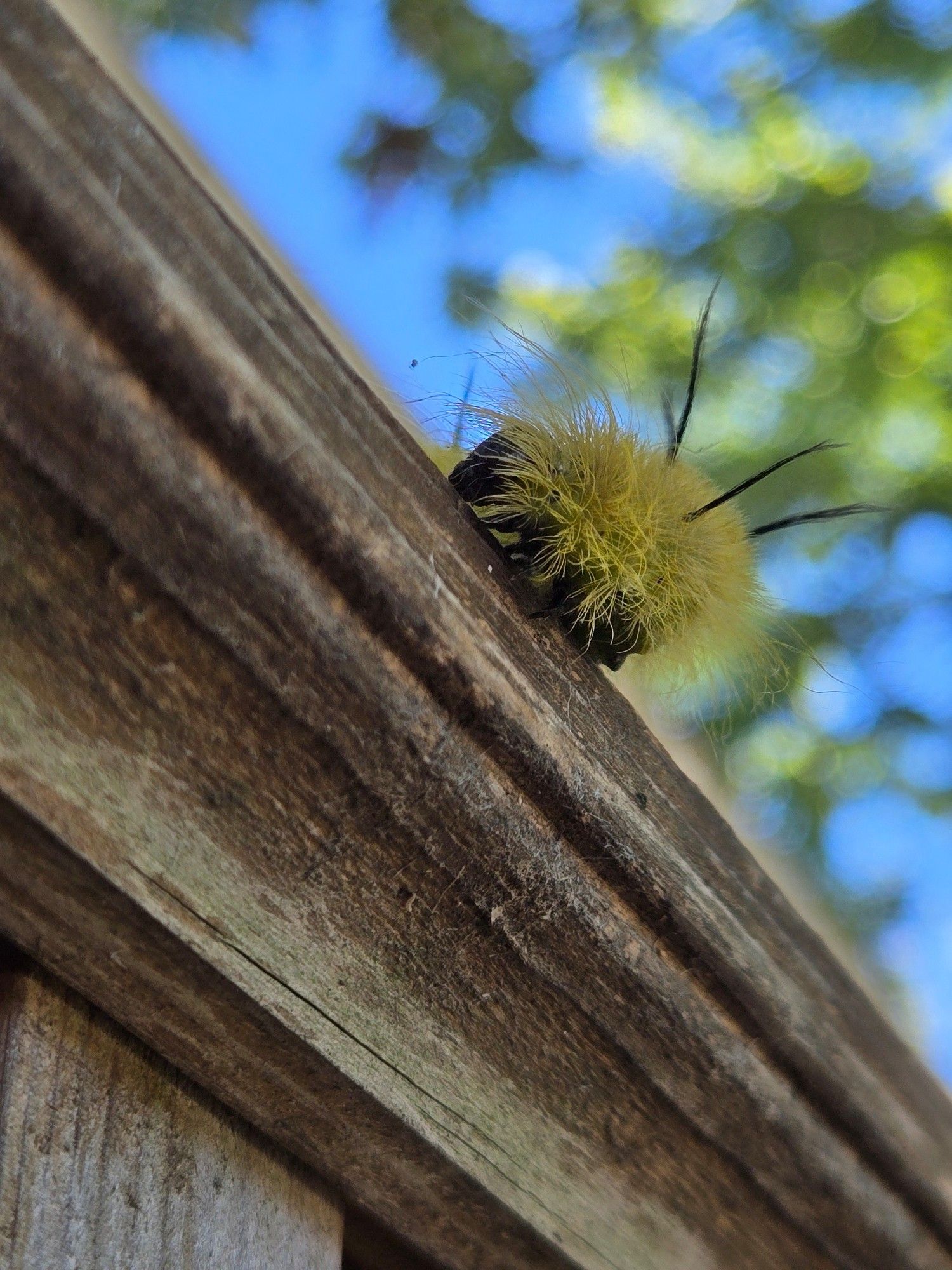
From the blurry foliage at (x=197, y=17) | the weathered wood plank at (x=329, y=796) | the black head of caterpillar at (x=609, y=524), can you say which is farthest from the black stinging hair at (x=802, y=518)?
the blurry foliage at (x=197, y=17)

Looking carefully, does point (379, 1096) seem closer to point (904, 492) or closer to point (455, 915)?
point (455, 915)

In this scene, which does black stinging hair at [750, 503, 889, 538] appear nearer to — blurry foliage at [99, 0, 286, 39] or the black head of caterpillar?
the black head of caterpillar

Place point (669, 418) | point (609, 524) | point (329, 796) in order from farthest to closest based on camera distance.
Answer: point (669, 418), point (609, 524), point (329, 796)

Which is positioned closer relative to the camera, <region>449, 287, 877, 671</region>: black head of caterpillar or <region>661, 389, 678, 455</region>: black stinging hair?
<region>449, 287, 877, 671</region>: black head of caterpillar

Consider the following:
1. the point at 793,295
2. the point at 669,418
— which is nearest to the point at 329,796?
the point at 669,418

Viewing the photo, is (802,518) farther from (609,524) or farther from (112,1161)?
(112,1161)

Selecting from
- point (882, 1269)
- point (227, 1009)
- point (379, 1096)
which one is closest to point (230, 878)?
point (227, 1009)

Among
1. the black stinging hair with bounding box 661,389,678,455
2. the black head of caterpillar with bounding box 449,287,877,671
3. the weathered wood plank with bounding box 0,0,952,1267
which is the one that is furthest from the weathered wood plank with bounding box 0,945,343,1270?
the black stinging hair with bounding box 661,389,678,455
